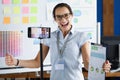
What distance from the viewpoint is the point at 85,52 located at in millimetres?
2219

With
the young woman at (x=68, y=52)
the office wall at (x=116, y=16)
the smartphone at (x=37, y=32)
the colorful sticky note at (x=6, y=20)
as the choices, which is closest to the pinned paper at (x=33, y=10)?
the colorful sticky note at (x=6, y=20)

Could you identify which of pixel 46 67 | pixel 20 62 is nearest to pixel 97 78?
pixel 20 62

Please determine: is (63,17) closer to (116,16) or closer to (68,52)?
(68,52)

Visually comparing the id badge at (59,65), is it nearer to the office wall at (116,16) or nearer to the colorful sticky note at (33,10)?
the colorful sticky note at (33,10)

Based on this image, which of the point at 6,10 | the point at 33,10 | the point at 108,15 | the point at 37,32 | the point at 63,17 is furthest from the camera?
the point at 108,15

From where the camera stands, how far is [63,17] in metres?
2.18

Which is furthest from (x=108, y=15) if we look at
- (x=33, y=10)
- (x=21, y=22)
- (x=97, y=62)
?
(x=97, y=62)

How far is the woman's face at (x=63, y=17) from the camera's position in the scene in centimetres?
218

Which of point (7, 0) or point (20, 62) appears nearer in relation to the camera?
point (20, 62)

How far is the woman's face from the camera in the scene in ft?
7.16

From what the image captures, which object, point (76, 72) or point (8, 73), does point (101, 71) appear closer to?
point (76, 72)

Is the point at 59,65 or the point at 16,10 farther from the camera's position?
the point at 16,10

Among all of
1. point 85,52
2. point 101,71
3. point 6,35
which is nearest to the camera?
point 101,71

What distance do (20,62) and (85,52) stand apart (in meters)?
0.55
